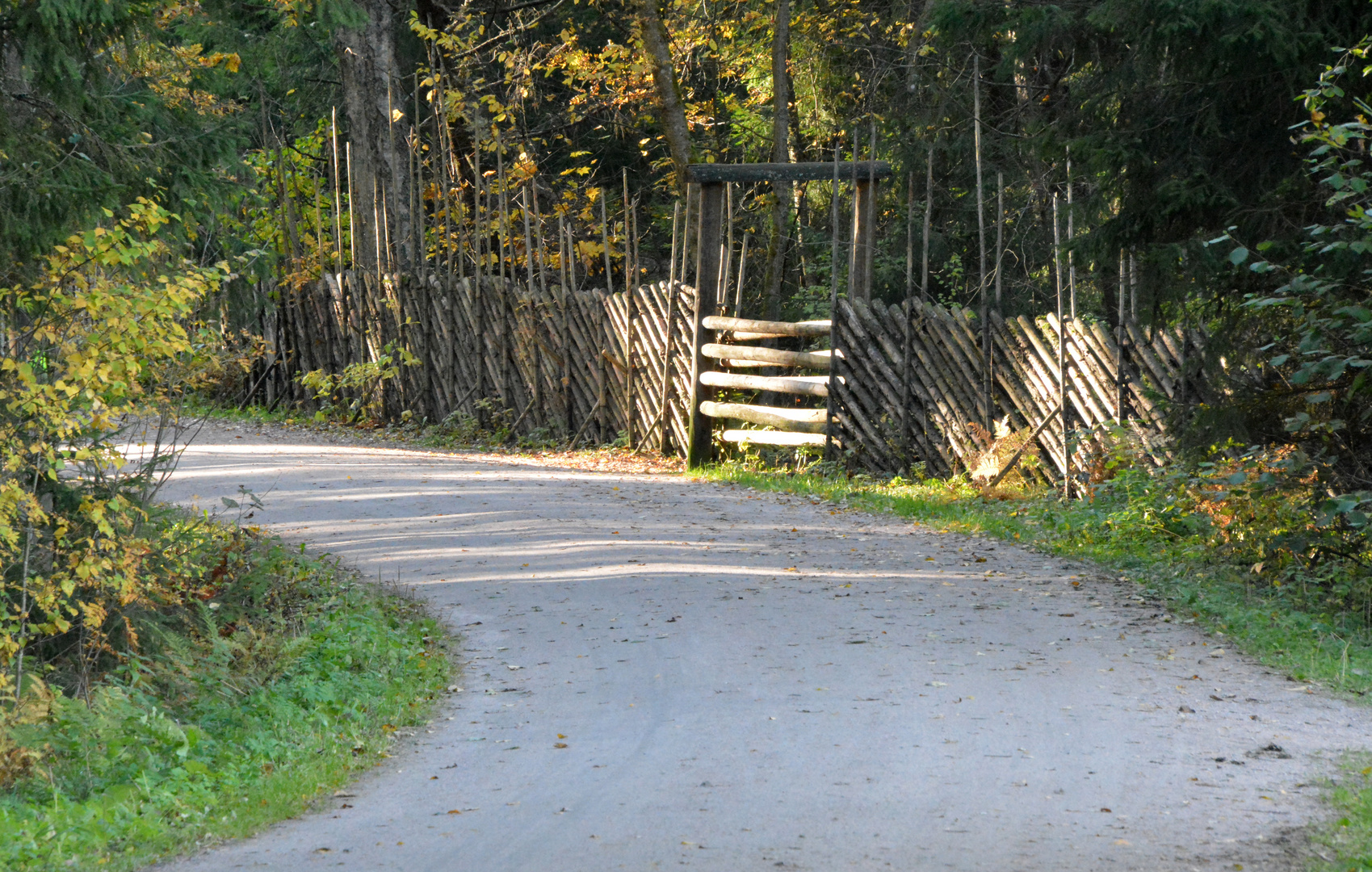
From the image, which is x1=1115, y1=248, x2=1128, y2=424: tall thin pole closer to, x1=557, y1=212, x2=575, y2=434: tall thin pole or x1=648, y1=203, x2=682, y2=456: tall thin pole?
x1=648, y1=203, x2=682, y2=456: tall thin pole

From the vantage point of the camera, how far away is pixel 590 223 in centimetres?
2561

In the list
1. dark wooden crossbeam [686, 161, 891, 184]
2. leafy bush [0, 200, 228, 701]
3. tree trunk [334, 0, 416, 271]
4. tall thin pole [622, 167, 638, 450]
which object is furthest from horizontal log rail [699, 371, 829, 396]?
tree trunk [334, 0, 416, 271]

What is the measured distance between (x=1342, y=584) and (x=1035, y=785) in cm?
390

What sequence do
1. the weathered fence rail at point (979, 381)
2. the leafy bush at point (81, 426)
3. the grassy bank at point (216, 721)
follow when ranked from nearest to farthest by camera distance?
the grassy bank at point (216, 721), the leafy bush at point (81, 426), the weathered fence rail at point (979, 381)

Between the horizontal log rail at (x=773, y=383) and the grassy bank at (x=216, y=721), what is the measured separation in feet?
20.9

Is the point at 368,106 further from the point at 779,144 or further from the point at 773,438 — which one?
the point at 773,438

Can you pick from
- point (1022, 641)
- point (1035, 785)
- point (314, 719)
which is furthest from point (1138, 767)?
point (314, 719)

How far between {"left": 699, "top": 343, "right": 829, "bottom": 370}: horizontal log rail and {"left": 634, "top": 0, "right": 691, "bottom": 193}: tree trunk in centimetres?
511

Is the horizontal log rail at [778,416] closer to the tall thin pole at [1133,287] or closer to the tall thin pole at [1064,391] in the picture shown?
the tall thin pole at [1064,391]

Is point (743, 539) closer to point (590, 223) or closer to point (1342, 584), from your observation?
point (1342, 584)

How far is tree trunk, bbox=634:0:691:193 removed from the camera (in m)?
19.8

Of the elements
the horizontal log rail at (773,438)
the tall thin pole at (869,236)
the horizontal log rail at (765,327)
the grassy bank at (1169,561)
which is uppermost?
the tall thin pole at (869,236)

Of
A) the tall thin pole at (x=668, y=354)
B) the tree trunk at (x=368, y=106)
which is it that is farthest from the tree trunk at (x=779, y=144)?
the tree trunk at (x=368, y=106)

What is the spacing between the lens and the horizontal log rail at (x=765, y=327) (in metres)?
14.0
